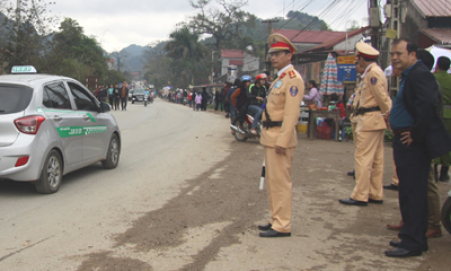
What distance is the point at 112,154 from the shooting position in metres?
8.47

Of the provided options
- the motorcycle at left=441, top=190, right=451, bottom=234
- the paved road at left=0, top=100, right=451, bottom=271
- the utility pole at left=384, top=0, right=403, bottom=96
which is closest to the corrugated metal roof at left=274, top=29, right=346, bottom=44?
the utility pole at left=384, top=0, right=403, bottom=96

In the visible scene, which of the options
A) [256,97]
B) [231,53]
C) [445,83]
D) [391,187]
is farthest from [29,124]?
[231,53]

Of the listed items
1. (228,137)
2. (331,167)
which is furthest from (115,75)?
(331,167)

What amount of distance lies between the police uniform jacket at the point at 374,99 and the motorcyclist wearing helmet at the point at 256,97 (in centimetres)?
622

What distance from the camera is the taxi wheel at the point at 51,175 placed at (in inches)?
244

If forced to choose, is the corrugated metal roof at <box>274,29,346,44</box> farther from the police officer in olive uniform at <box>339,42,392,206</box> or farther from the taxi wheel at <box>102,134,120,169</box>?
the police officer in olive uniform at <box>339,42,392,206</box>

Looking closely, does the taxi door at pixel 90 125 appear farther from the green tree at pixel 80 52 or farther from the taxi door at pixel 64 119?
the green tree at pixel 80 52

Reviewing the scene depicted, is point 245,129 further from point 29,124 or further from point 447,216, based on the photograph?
point 447,216

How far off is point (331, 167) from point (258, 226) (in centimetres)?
449

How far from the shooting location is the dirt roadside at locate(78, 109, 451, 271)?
3.94 m

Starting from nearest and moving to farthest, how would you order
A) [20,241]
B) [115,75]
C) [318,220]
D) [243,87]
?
[20,241], [318,220], [243,87], [115,75]

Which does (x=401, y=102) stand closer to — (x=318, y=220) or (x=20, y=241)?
(x=318, y=220)

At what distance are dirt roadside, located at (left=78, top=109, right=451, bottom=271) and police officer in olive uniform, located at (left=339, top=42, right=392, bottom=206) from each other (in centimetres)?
31

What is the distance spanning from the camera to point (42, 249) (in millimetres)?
4223
